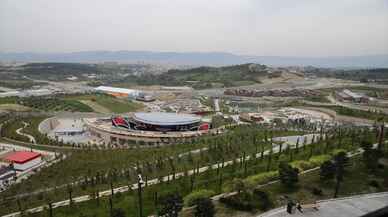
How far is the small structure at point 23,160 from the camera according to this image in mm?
37562

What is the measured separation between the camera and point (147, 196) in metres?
27.1

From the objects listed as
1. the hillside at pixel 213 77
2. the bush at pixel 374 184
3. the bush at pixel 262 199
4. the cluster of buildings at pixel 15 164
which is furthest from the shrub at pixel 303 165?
the hillside at pixel 213 77

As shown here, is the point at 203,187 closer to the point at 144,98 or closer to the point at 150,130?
the point at 150,130

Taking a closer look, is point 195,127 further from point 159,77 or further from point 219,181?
point 159,77

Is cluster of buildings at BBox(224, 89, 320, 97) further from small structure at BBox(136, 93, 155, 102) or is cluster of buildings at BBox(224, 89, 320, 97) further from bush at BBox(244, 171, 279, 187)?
bush at BBox(244, 171, 279, 187)

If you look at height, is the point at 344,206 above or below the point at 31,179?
above

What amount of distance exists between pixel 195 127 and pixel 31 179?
1120 inches

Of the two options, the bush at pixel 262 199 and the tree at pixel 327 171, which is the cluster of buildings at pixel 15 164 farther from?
the tree at pixel 327 171

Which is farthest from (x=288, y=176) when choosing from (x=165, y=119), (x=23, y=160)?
(x=165, y=119)

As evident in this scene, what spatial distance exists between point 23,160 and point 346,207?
33621 mm

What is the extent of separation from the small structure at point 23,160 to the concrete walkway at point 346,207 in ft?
95.7

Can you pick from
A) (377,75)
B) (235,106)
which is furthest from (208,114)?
(377,75)

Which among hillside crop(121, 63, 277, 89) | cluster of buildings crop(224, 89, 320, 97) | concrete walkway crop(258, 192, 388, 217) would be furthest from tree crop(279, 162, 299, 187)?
hillside crop(121, 63, 277, 89)

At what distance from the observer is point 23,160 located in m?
37.8
